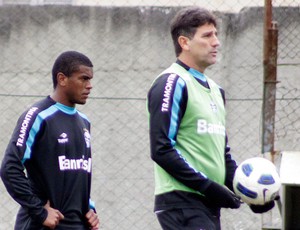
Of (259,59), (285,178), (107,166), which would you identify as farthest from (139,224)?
(285,178)

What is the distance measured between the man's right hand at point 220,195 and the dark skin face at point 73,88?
3.89 feet

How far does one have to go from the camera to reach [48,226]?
5430 mm

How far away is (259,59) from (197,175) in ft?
12.3

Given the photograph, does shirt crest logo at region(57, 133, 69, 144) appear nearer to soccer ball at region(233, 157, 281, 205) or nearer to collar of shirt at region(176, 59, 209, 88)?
collar of shirt at region(176, 59, 209, 88)

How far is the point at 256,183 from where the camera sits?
5047 millimetres

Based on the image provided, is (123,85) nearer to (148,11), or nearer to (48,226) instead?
(148,11)

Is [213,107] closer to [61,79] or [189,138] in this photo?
[189,138]

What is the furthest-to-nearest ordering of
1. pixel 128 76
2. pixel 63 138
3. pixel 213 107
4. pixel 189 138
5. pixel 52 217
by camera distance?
1. pixel 128 76
2. pixel 63 138
3. pixel 52 217
4. pixel 213 107
5. pixel 189 138

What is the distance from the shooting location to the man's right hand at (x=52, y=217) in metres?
5.40

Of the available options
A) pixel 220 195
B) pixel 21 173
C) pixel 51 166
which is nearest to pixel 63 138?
pixel 51 166

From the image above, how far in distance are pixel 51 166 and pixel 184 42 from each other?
1101 millimetres

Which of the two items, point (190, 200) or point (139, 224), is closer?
point (190, 200)

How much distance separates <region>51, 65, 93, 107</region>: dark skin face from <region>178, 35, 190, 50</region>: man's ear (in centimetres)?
75

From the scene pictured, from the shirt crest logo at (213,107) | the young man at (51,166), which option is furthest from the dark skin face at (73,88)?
the shirt crest logo at (213,107)
